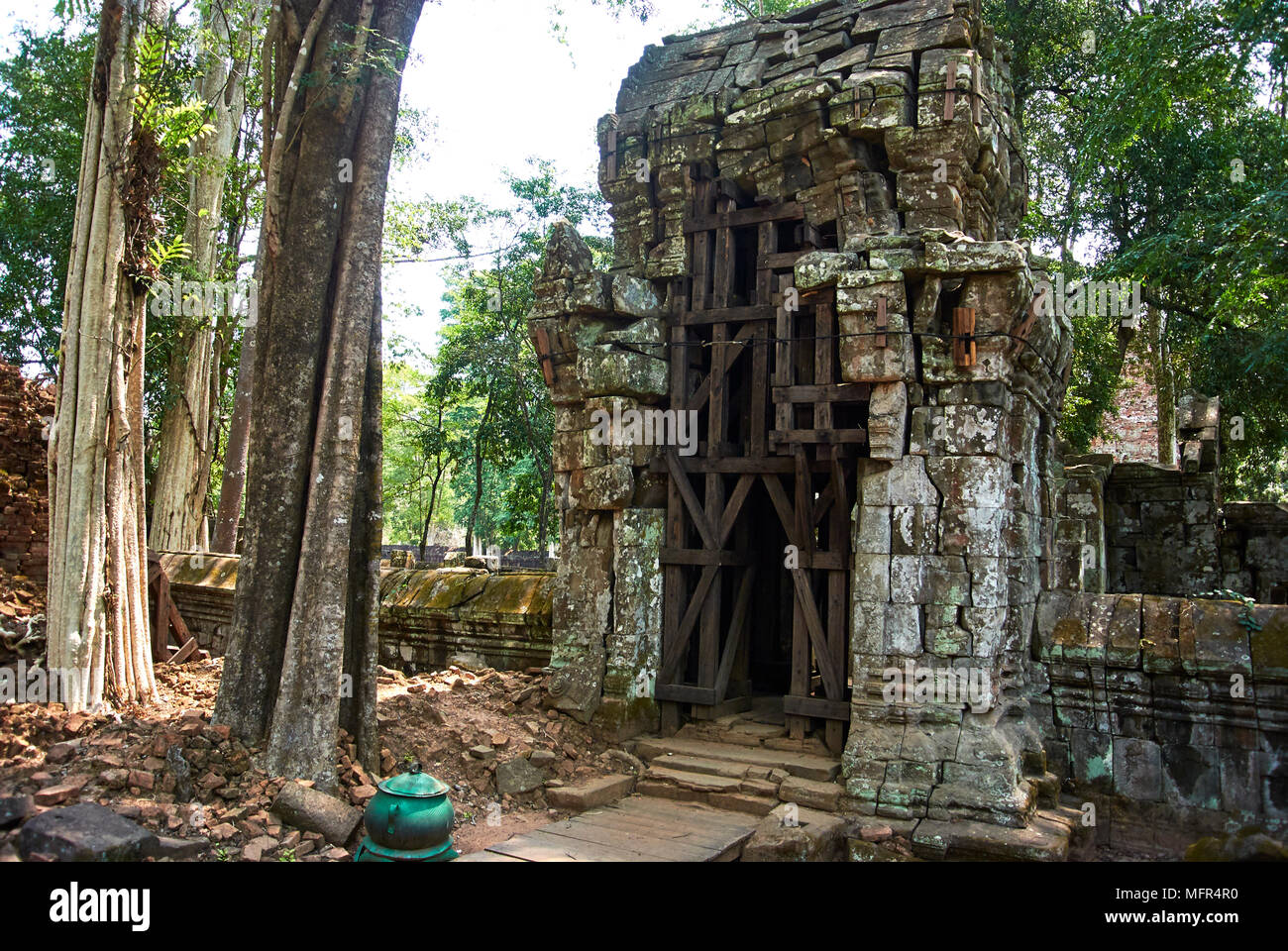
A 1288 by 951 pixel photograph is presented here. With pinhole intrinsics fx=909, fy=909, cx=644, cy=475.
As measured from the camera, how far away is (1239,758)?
20.3ft

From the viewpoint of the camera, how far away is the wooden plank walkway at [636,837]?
537 centimetres

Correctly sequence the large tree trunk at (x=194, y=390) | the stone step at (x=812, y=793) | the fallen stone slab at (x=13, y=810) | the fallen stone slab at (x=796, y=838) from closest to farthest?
the fallen stone slab at (x=13, y=810) < the fallen stone slab at (x=796, y=838) < the stone step at (x=812, y=793) < the large tree trunk at (x=194, y=390)

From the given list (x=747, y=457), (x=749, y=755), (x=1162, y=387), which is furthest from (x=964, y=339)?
(x=1162, y=387)

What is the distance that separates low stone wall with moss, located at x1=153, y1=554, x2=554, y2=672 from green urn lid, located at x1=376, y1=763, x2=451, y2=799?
4.05 meters

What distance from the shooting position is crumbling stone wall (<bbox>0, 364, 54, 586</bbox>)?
9.00 metres

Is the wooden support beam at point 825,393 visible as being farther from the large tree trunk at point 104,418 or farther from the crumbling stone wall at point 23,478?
the crumbling stone wall at point 23,478

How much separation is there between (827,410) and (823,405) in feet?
0.17

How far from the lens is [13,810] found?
4.17 meters

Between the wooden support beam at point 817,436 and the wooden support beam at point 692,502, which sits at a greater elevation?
the wooden support beam at point 817,436

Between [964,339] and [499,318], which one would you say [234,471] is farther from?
[964,339]

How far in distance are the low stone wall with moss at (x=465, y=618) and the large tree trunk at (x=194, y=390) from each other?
5.85m

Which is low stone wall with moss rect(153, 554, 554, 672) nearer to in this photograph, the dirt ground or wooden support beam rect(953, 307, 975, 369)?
the dirt ground

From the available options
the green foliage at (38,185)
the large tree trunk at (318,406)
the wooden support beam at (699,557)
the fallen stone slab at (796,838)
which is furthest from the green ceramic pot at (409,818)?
the green foliage at (38,185)

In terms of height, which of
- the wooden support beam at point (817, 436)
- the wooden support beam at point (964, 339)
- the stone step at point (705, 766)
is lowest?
the stone step at point (705, 766)
